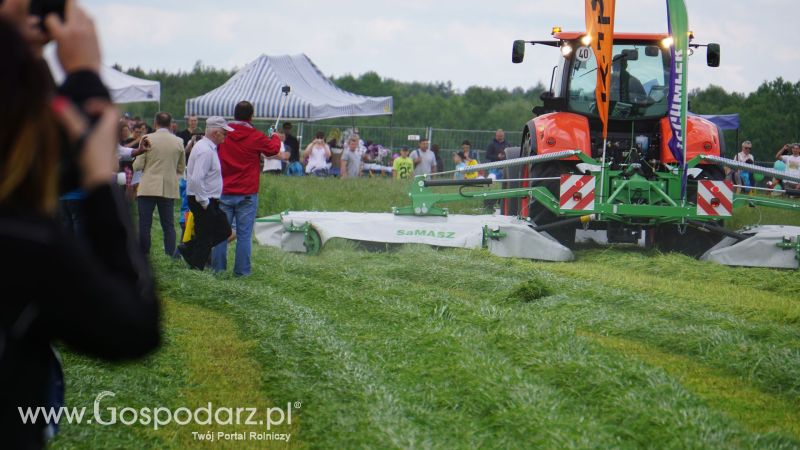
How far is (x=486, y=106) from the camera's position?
57125 millimetres

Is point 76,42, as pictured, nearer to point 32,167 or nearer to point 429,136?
point 32,167

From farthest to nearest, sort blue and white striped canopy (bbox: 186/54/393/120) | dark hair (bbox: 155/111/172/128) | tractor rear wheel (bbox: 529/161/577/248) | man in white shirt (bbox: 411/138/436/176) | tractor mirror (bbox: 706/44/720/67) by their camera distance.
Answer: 1. man in white shirt (bbox: 411/138/436/176)
2. blue and white striped canopy (bbox: 186/54/393/120)
3. tractor mirror (bbox: 706/44/720/67)
4. tractor rear wheel (bbox: 529/161/577/248)
5. dark hair (bbox: 155/111/172/128)

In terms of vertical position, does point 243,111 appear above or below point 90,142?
above

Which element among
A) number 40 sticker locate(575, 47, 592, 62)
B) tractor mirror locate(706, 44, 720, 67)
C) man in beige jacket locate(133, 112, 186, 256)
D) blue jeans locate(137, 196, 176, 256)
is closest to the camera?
man in beige jacket locate(133, 112, 186, 256)

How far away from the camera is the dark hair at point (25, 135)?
1.78m

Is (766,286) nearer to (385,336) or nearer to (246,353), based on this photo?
(385,336)

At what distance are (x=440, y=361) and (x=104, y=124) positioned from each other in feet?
13.2

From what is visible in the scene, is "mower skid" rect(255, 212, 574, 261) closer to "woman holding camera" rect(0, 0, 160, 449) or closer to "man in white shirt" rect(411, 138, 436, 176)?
"woman holding camera" rect(0, 0, 160, 449)

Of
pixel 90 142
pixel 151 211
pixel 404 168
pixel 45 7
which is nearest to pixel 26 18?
pixel 45 7

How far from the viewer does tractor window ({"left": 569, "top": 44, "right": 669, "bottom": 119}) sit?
13812mm

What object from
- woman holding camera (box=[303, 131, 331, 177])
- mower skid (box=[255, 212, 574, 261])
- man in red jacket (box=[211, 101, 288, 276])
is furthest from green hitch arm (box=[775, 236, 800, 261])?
woman holding camera (box=[303, 131, 331, 177])

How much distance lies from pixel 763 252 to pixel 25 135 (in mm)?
11387

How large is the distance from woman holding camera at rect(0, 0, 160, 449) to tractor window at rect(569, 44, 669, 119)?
12212 mm

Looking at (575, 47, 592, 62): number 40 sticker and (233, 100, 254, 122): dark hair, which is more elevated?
(575, 47, 592, 62): number 40 sticker
